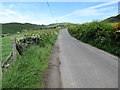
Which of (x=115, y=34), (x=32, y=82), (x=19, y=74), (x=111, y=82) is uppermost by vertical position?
(x=115, y=34)

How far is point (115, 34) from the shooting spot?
9703mm

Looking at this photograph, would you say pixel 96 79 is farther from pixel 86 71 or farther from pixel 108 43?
pixel 108 43

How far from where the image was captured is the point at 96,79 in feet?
14.3

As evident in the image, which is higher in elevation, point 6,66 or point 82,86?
point 6,66

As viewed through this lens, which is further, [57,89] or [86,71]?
[86,71]

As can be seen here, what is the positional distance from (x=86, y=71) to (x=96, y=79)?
2.81 feet

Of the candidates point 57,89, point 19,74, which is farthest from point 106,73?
Answer: point 19,74

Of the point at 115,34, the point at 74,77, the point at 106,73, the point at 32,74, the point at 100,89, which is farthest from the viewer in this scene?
the point at 115,34

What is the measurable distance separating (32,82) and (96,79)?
241 cm

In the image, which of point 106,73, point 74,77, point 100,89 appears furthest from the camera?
point 106,73

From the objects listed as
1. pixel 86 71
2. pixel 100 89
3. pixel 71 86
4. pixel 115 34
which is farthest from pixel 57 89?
pixel 115 34

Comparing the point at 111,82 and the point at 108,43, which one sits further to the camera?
the point at 108,43

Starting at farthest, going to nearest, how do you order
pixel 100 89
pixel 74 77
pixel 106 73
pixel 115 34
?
1. pixel 115 34
2. pixel 106 73
3. pixel 74 77
4. pixel 100 89

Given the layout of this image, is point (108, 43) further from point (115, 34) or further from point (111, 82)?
point (111, 82)
